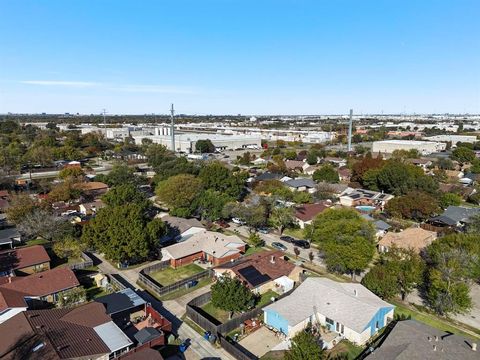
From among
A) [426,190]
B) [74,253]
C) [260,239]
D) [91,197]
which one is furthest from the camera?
[91,197]

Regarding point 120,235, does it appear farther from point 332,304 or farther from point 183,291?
point 332,304

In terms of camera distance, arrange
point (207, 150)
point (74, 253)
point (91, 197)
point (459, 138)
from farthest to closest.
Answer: point (459, 138)
point (207, 150)
point (91, 197)
point (74, 253)

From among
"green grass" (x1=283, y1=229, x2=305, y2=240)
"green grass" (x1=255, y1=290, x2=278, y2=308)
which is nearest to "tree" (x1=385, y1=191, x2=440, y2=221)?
"green grass" (x1=283, y1=229, x2=305, y2=240)

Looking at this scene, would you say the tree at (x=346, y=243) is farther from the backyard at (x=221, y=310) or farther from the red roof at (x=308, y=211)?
the red roof at (x=308, y=211)

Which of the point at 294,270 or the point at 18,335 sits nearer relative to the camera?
the point at 18,335

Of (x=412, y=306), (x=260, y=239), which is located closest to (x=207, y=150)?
(x=260, y=239)

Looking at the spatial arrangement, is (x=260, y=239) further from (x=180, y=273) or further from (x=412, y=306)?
(x=412, y=306)
